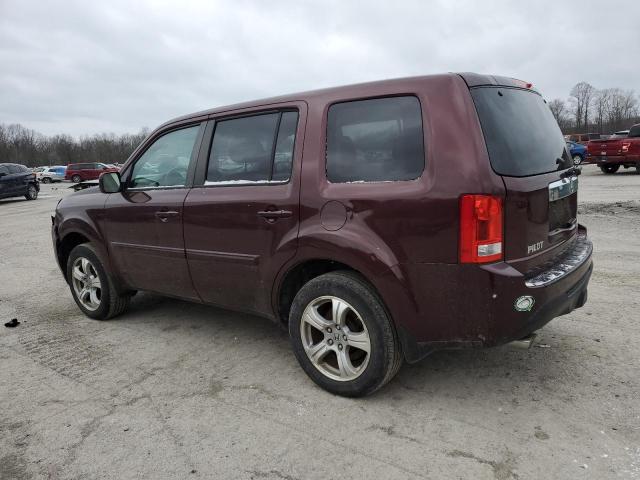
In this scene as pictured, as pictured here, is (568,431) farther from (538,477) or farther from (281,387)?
(281,387)

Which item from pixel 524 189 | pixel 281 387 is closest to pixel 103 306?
pixel 281 387

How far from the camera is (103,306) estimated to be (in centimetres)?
470

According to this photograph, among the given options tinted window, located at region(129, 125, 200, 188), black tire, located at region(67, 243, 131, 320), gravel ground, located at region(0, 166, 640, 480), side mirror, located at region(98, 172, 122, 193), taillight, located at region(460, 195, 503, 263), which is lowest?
gravel ground, located at region(0, 166, 640, 480)

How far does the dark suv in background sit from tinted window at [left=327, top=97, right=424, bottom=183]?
21.4m

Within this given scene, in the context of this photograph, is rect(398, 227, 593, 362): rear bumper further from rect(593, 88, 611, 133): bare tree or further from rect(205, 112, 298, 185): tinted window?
rect(593, 88, 611, 133): bare tree

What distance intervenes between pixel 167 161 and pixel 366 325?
7.51ft

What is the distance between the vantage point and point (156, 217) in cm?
399

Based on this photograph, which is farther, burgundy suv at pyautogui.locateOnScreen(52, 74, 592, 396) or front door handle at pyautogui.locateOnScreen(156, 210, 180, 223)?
front door handle at pyautogui.locateOnScreen(156, 210, 180, 223)

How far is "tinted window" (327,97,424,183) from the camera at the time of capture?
272cm

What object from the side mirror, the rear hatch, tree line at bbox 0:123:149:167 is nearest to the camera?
the rear hatch

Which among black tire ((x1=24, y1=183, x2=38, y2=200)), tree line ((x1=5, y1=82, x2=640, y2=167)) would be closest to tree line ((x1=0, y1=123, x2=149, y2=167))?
tree line ((x1=5, y1=82, x2=640, y2=167))

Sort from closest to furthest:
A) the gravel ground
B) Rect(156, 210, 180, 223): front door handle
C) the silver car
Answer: the gravel ground
Rect(156, 210, 180, 223): front door handle
the silver car

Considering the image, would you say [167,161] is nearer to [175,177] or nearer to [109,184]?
[175,177]

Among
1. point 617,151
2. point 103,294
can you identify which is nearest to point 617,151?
point 617,151
